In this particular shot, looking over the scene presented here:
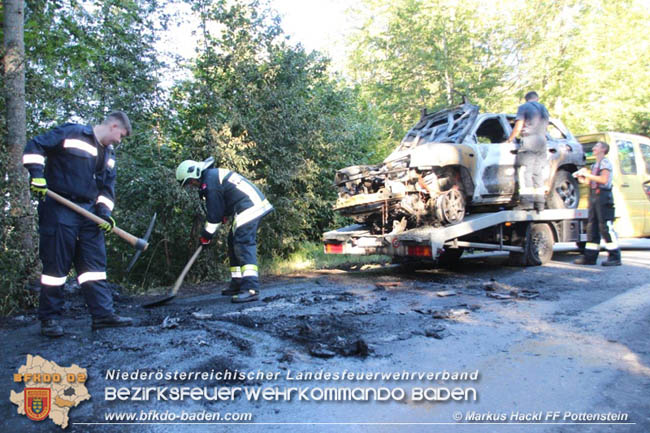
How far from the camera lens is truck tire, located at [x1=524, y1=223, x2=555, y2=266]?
7.32 m

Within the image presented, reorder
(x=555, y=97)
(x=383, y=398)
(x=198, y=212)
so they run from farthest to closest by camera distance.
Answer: (x=555, y=97) → (x=198, y=212) → (x=383, y=398)

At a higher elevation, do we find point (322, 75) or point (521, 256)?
point (322, 75)

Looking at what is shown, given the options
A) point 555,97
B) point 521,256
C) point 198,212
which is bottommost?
point 521,256

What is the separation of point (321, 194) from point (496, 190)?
13.5 feet

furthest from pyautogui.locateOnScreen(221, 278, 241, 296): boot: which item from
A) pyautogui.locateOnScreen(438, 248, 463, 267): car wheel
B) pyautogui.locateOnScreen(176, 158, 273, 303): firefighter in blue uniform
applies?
pyautogui.locateOnScreen(438, 248, 463, 267): car wheel

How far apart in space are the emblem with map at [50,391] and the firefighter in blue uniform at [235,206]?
2577 millimetres

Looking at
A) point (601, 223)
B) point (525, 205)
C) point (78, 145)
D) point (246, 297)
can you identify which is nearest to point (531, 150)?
point (525, 205)

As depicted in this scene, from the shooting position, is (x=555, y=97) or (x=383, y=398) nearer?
(x=383, y=398)

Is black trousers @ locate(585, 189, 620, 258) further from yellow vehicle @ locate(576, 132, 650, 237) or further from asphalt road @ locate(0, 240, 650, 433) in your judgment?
asphalt road @ locate(0, 240, 650, 433)

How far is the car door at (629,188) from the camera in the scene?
29.4ft

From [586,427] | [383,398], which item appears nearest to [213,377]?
[383,398]

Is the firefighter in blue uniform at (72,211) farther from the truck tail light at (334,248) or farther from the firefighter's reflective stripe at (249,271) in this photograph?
the truck tail light at (334,248)

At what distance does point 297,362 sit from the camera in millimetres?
3143

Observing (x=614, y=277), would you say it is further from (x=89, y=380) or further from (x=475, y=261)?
(x=89, y=380)
